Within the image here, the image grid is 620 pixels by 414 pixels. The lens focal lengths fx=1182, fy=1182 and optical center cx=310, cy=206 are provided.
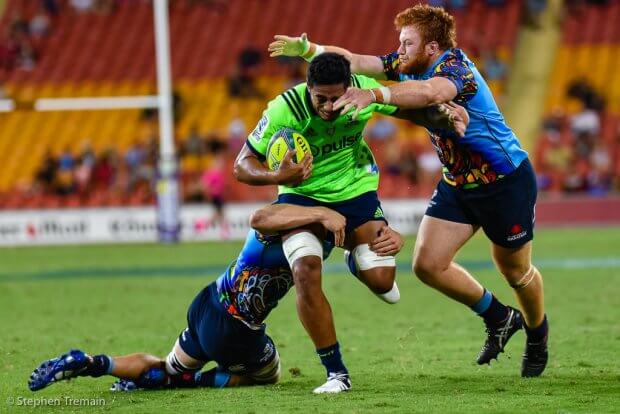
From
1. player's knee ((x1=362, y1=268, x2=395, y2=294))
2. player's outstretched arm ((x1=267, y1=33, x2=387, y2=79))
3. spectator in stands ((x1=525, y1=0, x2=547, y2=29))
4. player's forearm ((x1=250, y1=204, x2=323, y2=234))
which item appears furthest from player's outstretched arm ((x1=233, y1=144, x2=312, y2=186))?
spectator in stands ((x1=525, y1=0, x2=547, y2=29))

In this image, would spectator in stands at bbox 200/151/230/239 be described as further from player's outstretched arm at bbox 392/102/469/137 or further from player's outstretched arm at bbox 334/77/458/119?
player's outstretched arm at bbox 334/77/458/119

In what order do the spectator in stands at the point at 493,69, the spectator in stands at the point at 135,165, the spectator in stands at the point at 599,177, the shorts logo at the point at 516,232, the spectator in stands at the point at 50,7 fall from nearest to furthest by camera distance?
the shorts logo at the point at 516,232 → the spectator in stands at the point at 599,177 → the spectator in stands at the point at 135,165 → the spectator in stands at the point at 493,69 → the spectator in stands at the point at 50,7

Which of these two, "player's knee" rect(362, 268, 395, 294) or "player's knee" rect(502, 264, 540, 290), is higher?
"player's knee" rect(362, 268, 395, 294)

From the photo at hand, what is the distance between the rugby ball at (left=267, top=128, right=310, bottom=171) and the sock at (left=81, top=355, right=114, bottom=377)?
52.5 inches

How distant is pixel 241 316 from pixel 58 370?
1.03 metres

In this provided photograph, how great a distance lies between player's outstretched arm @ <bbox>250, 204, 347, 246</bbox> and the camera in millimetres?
6230

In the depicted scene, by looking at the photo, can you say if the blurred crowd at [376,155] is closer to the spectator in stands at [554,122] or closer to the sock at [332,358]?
the spectator in stands at [554,122]

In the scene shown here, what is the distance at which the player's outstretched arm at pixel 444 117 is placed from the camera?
6141mm

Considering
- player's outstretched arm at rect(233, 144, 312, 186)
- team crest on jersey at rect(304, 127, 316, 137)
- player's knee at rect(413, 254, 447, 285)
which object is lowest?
player's knee at rect(413, 254, 447, 285)

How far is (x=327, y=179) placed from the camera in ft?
21.4

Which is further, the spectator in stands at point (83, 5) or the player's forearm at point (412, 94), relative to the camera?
the spectator in stands at point (83, 5)

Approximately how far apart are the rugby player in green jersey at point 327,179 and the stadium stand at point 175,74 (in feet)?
49.4

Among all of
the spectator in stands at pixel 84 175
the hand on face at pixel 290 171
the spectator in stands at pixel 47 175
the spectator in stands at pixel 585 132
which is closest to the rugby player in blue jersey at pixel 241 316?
the hand on face at pixel 290 171

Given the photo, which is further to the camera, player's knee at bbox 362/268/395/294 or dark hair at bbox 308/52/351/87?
player's knee at bbox 362/268/395/294
